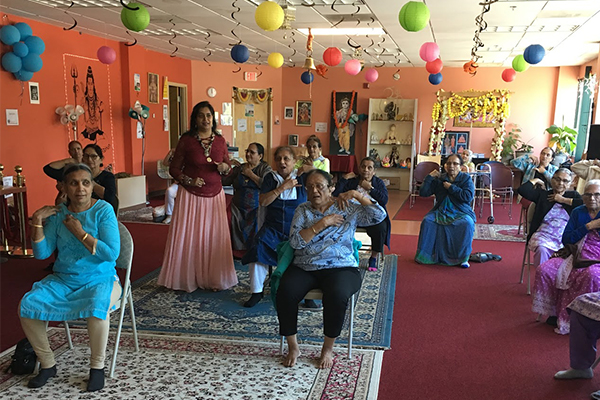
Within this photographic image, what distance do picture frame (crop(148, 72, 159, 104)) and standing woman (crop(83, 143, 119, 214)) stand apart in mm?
5770

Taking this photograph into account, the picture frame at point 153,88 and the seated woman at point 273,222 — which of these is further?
the picture frame at point 153,88

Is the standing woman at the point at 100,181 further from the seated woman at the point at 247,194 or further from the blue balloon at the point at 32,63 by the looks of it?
the blue balloon at the point at 32,63

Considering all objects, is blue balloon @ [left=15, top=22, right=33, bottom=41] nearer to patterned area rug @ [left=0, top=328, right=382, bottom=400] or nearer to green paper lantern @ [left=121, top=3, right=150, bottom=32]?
green paper lantern @ [left=121, top=3, right=150, bottom=32]

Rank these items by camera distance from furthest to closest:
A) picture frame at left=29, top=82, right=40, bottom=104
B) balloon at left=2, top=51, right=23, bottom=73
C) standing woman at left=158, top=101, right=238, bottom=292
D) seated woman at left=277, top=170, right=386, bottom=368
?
picture frame at left=29, top=82, right=40, bottom=104, balloon at left=2, top=51, right=23, bottom=73, standing woman at left=158, top=101, right=238, bottom=292, seated woman at left=277, top=170, right=386, bottom=368

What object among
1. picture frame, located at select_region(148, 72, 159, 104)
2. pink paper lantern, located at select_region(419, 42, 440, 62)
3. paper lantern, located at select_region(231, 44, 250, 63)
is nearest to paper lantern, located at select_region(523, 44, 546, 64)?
pink paper lantern, located at select_region(419, 42, 440, 62)

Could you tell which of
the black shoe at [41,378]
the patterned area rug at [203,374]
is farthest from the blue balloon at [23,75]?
the black shoe at [41,378]

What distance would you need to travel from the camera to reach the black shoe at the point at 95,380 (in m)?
2.87

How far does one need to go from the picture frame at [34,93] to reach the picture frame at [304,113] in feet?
23.2

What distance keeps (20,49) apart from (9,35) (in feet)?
0.76

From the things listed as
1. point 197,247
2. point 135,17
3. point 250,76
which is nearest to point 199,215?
point 197,247

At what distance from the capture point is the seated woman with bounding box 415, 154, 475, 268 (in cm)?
564

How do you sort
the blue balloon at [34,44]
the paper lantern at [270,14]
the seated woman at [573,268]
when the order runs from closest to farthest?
1. the seated woman at [573,268]
2. the paper lantern at [270,14]
3. the blue balloon at [34,44]

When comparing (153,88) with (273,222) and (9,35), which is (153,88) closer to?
(9,35)

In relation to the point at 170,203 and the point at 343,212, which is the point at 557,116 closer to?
the point at 170,203
